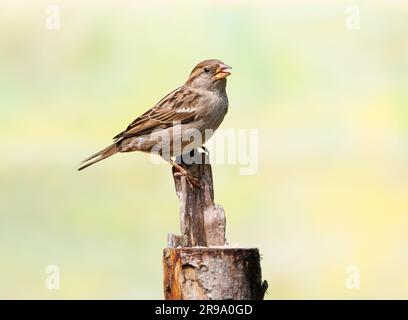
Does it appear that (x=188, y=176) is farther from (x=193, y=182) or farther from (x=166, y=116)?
(x=166, y=116)

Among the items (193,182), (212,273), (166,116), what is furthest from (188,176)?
(166,116)

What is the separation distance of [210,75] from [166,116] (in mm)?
816

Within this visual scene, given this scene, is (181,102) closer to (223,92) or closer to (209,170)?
(223,92)

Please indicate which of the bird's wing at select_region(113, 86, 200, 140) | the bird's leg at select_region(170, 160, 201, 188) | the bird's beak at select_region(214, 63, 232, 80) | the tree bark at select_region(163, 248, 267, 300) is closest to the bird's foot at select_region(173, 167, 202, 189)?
the bird's leg at select_region(170, 160, 201, 188)

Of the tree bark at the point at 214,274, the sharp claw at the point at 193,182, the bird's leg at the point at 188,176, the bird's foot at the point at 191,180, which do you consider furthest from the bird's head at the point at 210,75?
the tree bark at the point at 214,274

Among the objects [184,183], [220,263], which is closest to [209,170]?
[184,183]

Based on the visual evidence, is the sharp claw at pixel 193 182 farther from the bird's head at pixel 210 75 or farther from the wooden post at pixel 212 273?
the bird's head at pixel 210 75

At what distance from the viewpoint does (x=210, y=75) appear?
35.9ft

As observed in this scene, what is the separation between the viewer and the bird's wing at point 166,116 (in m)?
10.8

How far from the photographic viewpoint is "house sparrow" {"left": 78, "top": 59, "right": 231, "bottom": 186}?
10672mm

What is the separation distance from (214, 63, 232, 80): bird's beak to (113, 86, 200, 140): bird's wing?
1.21 feet

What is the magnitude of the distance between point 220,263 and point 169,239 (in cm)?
81

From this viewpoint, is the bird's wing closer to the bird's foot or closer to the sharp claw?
the bird's foot

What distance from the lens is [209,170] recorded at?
9.19 meters
